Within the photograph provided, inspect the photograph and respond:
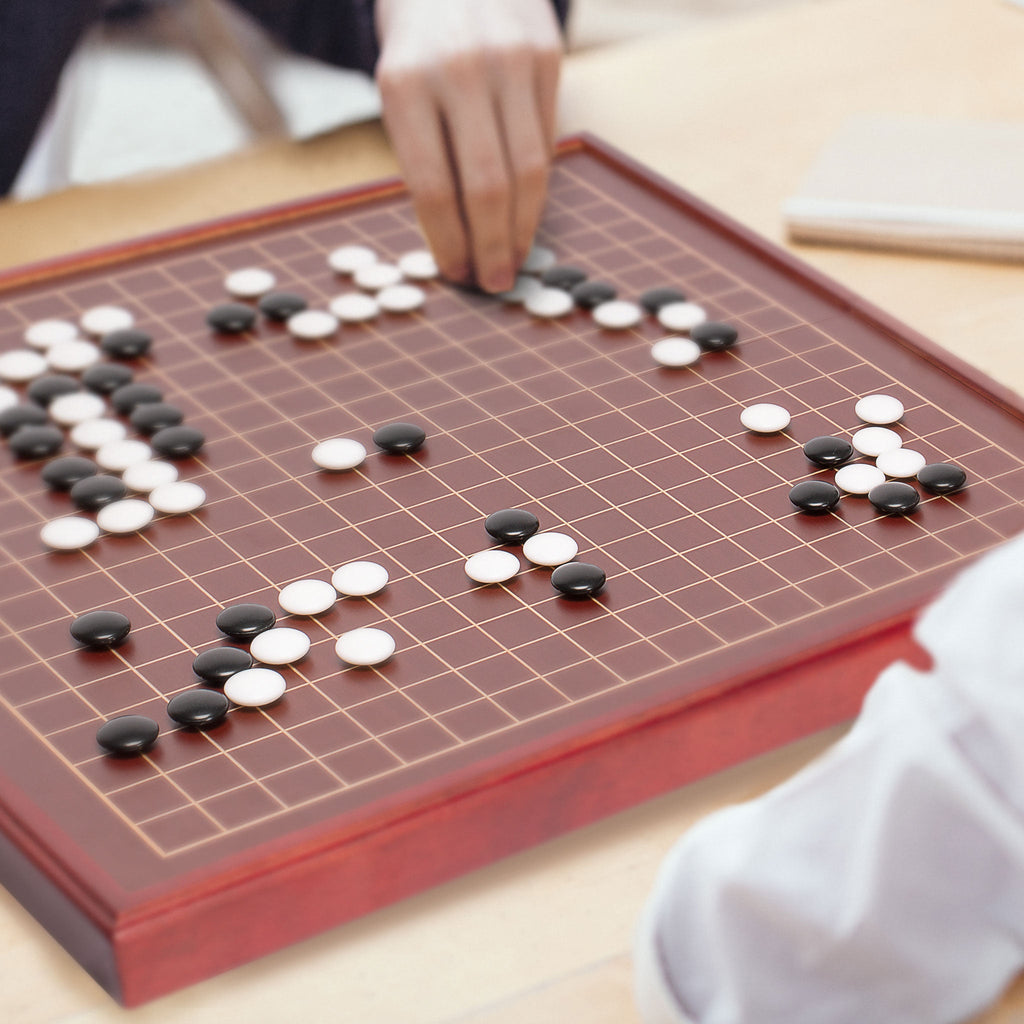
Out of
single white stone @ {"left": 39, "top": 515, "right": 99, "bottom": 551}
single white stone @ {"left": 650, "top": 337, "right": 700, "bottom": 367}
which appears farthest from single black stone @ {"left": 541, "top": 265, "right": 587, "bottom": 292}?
single white stone @ {"left": 39, "top": 515, "right": 99, "bottom": 551}

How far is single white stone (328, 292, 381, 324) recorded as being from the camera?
3.90ft

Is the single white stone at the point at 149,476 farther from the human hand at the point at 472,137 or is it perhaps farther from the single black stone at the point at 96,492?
the human hand at the point at 472,137

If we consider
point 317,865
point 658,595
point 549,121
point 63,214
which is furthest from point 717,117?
point 317,865

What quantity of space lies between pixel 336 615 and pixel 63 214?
2.38 feet

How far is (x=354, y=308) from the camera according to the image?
1.19 metres

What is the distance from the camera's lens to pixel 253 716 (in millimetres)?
782

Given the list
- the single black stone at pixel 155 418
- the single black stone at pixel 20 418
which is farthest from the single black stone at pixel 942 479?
the single black stone at pixel 20 418

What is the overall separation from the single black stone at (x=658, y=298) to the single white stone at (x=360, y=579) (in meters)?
0.40

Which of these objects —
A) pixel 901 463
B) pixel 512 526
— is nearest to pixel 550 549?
pixel 512 526

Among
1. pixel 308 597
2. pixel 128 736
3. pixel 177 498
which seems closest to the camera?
pixel 128 736

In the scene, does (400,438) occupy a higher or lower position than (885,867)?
lower

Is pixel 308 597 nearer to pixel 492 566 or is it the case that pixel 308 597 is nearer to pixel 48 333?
pixel 492 566

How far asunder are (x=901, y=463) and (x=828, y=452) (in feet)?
0.15

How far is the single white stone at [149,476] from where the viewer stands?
3.24 feet
